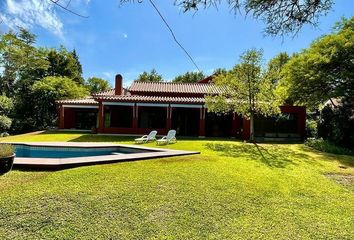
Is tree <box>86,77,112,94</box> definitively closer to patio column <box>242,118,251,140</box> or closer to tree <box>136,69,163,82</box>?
tree <box>136,69,163,82</box>

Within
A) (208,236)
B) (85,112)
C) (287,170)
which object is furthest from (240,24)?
(85,112)

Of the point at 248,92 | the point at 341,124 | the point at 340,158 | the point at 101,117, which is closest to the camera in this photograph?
the point at 340,158

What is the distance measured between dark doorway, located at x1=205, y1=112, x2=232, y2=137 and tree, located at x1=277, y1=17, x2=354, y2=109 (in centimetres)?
607

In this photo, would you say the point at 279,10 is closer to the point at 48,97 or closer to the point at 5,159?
the point at 5,159

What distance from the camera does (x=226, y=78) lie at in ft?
69.4

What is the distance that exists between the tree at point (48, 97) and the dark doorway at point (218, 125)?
62.1ft

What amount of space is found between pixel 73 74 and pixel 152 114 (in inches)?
910

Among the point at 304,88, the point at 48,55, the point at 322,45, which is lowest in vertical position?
the point at 304,88

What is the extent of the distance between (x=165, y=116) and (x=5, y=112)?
684 inches

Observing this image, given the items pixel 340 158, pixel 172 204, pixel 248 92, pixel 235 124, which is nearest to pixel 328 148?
pixel 340 158

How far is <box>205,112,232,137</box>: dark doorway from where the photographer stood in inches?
1044

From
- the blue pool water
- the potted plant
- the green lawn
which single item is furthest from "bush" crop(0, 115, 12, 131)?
the green lawn

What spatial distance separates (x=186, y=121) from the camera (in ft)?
90.0

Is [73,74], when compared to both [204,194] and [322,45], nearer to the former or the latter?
[322,45]
